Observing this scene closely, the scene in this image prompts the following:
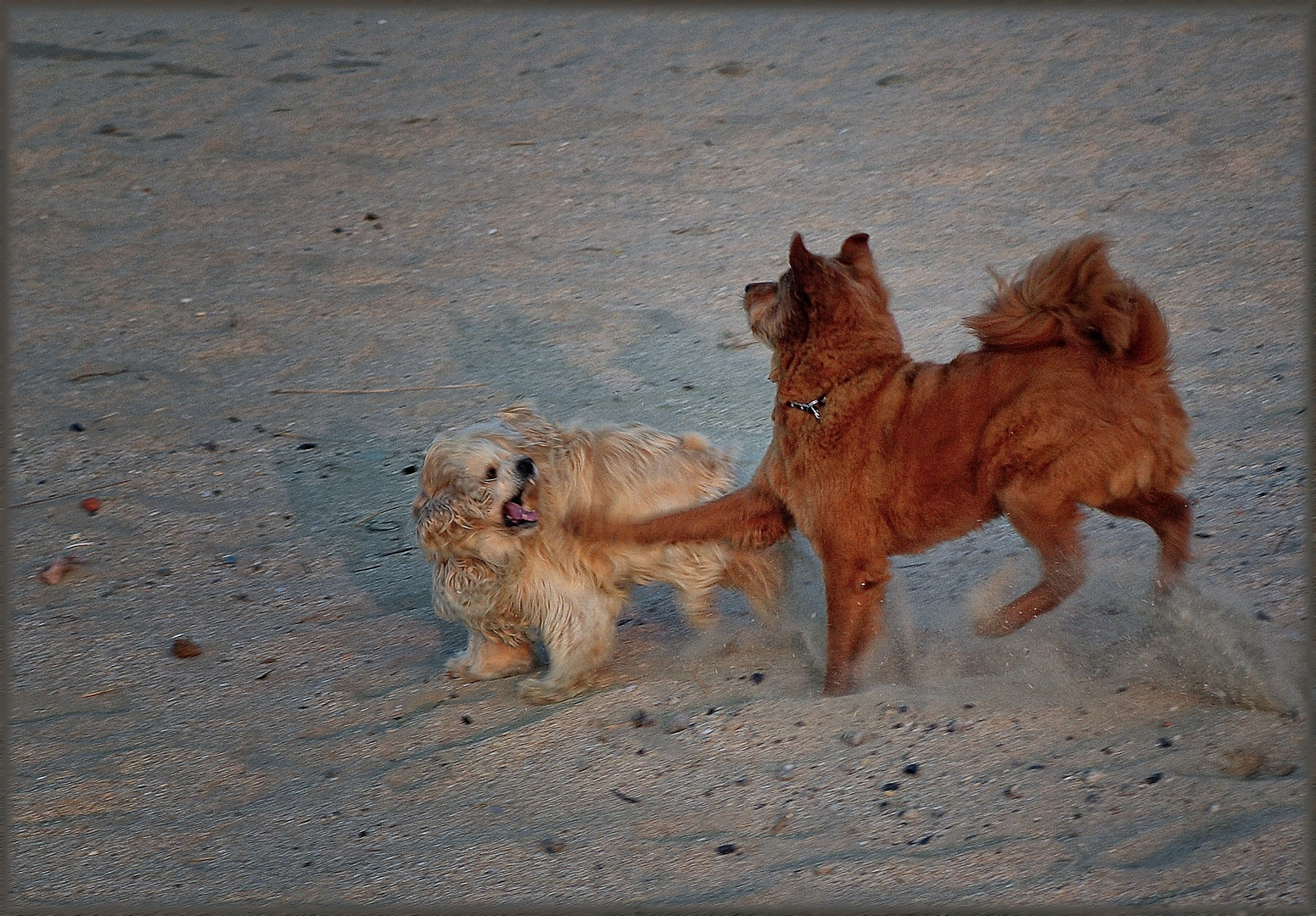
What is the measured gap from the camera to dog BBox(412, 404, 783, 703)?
4.09 meters

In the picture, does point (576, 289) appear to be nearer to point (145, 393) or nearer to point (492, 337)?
point (492, 337)

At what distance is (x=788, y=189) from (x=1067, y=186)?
1.66m

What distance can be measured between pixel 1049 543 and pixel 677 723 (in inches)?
50.8

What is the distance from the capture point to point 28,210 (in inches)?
326

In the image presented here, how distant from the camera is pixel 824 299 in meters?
3.81

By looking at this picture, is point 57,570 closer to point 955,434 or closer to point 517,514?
point 517,514

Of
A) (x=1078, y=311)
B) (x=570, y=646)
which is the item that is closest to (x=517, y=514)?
(x=570, y=646)

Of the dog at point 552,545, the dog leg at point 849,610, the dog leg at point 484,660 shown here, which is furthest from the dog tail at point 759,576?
the dog leg at point 484,660

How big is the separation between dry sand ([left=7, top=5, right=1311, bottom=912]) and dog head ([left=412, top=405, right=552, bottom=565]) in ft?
1.91

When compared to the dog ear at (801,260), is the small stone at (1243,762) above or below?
below

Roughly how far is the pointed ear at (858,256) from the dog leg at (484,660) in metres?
1.77

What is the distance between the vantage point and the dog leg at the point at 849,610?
12.6 feet

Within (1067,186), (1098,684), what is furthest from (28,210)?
(1098,684)

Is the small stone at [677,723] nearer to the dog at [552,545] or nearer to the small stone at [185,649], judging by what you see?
the dog at [552,545]
